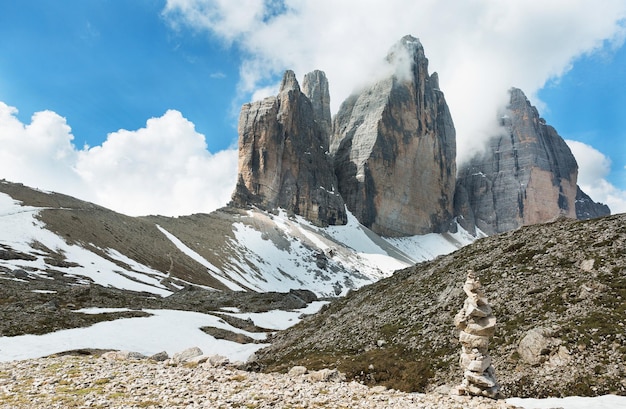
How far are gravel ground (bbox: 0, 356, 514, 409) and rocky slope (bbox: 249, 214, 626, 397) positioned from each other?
634 centimetres

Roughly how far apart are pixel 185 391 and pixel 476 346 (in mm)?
11816

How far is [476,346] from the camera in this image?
57.5 ft

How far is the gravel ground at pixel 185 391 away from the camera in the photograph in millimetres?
14992

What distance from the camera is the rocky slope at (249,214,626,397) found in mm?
20609

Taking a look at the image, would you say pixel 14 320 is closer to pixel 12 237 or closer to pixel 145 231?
pixel 12 237

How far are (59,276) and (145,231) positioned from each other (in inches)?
2583

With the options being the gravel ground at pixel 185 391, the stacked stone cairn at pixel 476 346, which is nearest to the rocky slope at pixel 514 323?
the stacked stone cairn at pixel 476 346

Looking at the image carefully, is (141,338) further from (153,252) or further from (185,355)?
(153,252)

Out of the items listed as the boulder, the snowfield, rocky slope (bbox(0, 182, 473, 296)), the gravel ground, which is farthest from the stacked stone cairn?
rocky slope (bbox(0, 182, 473, 296))

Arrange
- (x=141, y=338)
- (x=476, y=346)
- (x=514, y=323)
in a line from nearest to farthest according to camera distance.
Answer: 1. (x=476, y=346)
2. (x=514, y=323)
3. (x=141, y=338)

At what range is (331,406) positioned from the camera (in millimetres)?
15062

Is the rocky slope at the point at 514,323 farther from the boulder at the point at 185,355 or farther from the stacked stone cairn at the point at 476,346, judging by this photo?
the boulder at the point at 185,355

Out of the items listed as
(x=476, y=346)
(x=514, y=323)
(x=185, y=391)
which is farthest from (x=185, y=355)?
(x=514, y=323)

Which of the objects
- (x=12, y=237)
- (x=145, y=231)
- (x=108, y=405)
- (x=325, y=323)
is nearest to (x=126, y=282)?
(x=12, y=237)
